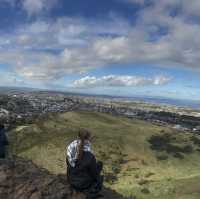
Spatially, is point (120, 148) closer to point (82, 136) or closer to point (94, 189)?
point (94, 189)

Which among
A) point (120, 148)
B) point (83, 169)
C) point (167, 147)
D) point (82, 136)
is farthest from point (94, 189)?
point (167, 147)

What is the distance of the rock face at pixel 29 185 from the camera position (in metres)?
17.6

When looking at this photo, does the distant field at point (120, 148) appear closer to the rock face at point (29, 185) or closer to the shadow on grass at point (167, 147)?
the shadow on grass at point (167, 147)

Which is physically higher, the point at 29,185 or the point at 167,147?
the point at 29,185

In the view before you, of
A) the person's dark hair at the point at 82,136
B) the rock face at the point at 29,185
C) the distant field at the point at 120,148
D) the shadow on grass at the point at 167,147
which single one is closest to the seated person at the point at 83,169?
the person's dark hair at the point at 82,136

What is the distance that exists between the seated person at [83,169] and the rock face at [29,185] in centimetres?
46

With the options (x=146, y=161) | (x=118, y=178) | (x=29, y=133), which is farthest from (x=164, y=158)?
(x=29, y=133)

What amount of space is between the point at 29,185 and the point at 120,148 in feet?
146

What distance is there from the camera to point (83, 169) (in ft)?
55.8

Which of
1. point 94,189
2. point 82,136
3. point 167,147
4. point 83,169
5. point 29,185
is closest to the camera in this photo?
point 82,136

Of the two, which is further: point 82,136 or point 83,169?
point 83,169

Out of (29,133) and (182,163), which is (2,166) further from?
(29,133)

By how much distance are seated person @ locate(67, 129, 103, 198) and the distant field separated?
2583 centimetres

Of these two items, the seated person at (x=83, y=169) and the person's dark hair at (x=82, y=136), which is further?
the seated person at (x=83, y=169)
